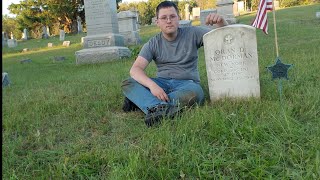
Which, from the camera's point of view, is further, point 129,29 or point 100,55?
point 129,29

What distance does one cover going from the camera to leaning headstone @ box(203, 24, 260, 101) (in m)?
3.29

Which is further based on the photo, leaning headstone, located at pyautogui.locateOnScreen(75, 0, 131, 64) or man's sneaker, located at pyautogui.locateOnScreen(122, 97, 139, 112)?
leaning headstone, located at pyautogui.locateOnScreen(75, 0, 131, 64)

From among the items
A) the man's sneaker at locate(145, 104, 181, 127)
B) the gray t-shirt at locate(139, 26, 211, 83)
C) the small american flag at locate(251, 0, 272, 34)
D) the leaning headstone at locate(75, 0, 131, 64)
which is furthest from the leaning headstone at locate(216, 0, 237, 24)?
the man's sneaker at locate(145, 104, 181, 127)

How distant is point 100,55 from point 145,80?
22.2 feet

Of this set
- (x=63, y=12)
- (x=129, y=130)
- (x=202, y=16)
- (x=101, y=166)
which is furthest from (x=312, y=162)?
(x=63, y=12)

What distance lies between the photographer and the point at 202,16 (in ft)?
Answer: 54.2

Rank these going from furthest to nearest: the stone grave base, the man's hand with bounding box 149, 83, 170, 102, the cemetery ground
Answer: the stone grave base → the man's hand with bounding box 149, 83, 170, 102 → the cemetery ground

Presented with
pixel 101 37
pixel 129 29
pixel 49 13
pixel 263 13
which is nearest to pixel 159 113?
pixel 263 13

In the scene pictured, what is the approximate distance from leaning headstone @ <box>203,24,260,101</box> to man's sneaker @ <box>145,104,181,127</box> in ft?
2.36

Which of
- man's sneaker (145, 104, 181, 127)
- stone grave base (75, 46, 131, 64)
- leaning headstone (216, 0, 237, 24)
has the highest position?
leaning headstone (216, 0, 237, 24)

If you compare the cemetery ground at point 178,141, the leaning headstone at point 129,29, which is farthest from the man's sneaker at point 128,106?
the leaning headstone at point 129,29

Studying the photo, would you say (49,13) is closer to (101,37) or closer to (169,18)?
(101,37)

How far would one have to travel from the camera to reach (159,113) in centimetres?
295

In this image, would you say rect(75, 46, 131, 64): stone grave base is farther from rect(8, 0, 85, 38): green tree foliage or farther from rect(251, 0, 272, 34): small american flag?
rect(8, 0, 85, 38): green tree foliage
